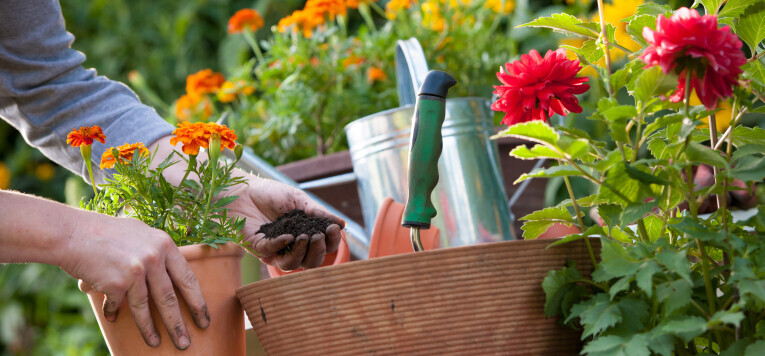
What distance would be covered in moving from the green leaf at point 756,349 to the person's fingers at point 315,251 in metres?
0.41

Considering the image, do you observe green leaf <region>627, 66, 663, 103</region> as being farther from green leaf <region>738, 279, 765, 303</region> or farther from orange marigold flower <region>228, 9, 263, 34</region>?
orange marigold flower <region>228, 9, 263, 34</region>

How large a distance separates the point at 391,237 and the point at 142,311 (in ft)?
0.98

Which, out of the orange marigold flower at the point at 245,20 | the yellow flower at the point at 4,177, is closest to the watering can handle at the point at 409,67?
the orange marigold flower at the point at 245,20

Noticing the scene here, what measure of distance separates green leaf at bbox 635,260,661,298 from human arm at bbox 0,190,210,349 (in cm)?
38

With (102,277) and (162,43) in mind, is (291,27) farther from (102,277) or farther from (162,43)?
(162,43)

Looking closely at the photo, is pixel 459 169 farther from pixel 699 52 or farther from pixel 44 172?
pixel 44 172

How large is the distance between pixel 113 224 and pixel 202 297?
102 mm

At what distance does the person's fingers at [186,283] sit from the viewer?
658 millimetres

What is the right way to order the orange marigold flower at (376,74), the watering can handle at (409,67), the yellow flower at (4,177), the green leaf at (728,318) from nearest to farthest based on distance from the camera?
the green leaf at (728,318) < the watering can handle at (409,67) < the orange marigold flower at (376,74) < the yellow flower at (4,177)

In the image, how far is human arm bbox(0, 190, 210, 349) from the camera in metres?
0.63

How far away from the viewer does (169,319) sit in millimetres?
651

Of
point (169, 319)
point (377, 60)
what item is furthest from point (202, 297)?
point (377, 60)

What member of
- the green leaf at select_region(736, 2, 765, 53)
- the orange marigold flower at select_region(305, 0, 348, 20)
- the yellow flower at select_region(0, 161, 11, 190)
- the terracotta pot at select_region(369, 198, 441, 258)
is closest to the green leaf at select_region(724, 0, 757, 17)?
the green leaf at select_region(736, 2, 765, 53)

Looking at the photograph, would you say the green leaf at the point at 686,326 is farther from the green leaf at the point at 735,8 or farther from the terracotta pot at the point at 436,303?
the green leaf at the point at 735,8
